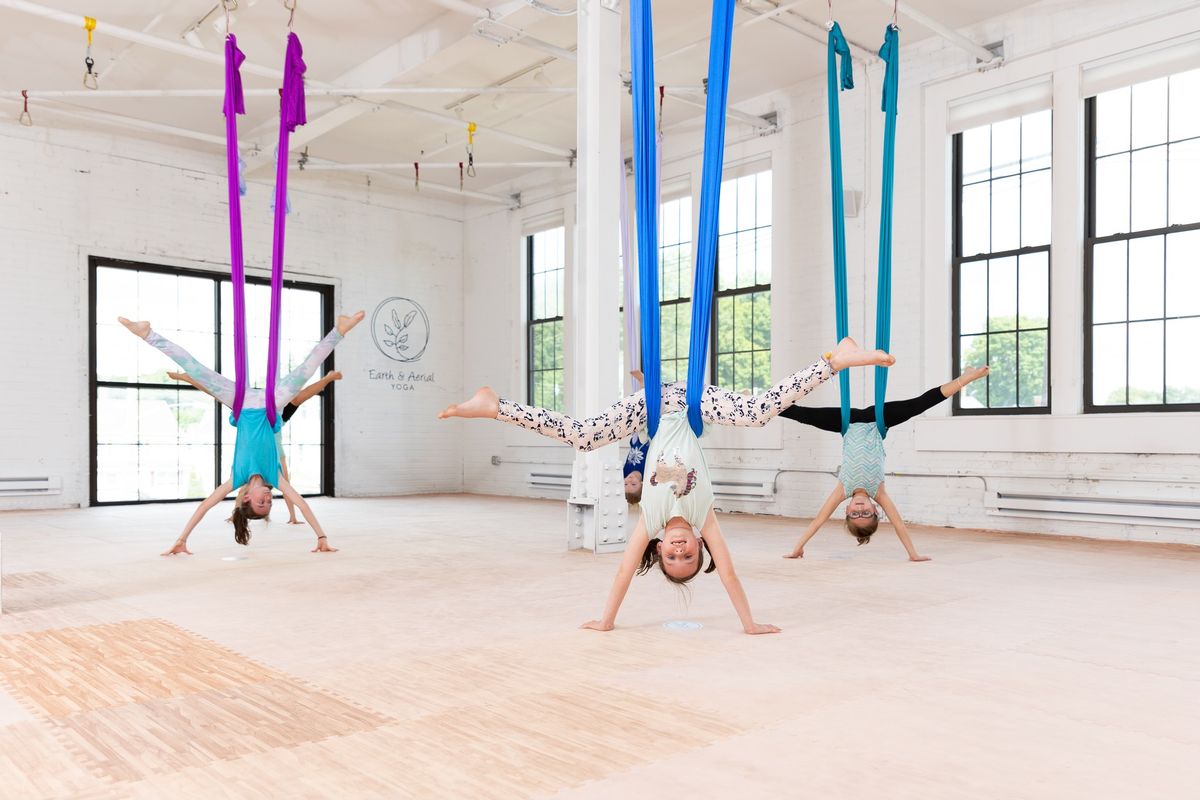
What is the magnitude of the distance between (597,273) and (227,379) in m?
2.62

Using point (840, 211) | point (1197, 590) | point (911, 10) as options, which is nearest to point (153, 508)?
point (840, 211)

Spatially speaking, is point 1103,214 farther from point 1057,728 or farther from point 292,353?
point 292,353

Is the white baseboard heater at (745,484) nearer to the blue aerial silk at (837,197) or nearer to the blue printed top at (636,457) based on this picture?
the blue printed top at (636,457)

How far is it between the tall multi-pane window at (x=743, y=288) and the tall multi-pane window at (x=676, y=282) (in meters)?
0.40

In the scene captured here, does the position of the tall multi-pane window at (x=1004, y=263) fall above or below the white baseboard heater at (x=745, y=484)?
above

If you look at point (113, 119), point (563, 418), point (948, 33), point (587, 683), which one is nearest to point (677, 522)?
point (563, 418)

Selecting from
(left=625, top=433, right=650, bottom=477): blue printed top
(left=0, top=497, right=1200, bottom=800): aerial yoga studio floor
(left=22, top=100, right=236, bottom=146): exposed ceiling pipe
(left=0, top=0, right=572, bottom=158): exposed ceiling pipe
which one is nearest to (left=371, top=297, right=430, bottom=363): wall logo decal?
(left=22, top=100, right=236, bottom=146): exposed ceiling pipe

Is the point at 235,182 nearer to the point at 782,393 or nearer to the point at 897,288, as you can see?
the point at 782,393

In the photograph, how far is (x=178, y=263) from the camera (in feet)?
35.4

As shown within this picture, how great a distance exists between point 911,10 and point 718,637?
18.2 ft

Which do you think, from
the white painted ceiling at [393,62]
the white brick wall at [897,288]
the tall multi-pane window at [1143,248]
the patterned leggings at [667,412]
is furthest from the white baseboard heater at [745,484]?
the patterned leggings at [667,412]

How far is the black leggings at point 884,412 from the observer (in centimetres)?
596

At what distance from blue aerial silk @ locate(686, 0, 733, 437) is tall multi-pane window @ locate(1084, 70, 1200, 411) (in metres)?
4.92

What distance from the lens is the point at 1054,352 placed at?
737cm
